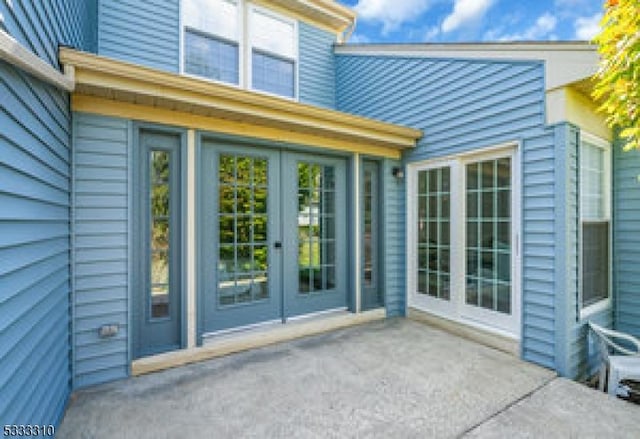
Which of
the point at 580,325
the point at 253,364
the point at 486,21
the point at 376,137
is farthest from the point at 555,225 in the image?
the point at 486,21

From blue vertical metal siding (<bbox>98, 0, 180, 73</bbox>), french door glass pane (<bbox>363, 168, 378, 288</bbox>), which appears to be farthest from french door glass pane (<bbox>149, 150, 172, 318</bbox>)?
french door glass pane (<bbox>363, 168, 378, 288</bbox>)

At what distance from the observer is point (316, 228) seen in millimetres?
3840

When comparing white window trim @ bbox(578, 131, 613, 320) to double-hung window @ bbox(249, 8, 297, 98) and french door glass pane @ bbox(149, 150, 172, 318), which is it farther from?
double-hung window @ bbox(249, 8, 297, 98)

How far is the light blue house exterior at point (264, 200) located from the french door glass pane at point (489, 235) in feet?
0.07

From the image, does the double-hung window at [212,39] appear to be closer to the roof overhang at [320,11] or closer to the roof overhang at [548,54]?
the roof overhang at [320,11]

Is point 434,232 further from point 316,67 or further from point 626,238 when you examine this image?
point 316,67

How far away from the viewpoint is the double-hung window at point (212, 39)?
4.33 meters

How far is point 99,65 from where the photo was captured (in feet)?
7.27

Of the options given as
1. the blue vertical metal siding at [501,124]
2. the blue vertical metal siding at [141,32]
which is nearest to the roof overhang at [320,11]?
the blue vertical metal siding at [141,32]

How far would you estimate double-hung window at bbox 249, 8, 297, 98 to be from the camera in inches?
189

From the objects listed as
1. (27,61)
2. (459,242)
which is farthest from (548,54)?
(27,61)

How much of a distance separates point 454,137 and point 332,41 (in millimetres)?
3398

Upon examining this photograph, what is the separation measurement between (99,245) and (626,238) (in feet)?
17.1

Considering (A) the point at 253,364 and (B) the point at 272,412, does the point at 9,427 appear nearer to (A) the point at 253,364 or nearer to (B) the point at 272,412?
(B) the point at 272,412
